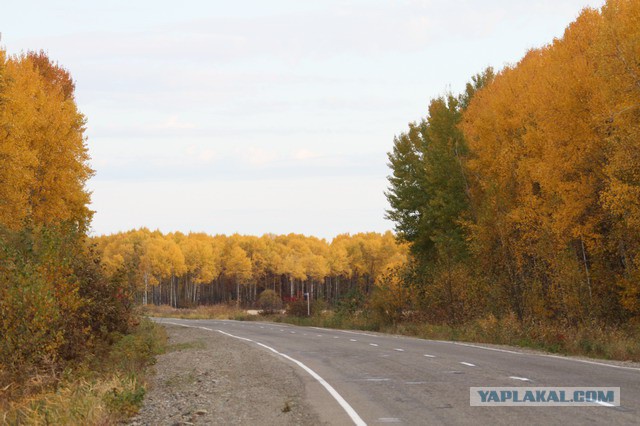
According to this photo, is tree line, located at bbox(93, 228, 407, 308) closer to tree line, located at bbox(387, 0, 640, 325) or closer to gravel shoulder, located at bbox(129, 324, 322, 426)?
tree line, located at bbox(387, 0, 640, 325)

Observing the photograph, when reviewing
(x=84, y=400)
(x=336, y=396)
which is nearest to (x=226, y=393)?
(x=336, y=396)

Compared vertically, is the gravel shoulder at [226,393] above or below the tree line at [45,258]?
below

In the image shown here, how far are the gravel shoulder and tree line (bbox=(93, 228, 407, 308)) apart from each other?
9353 cm

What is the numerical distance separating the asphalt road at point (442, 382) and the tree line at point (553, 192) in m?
6.58

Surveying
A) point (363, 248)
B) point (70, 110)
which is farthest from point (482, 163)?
point (363, 248)

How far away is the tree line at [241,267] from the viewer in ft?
395

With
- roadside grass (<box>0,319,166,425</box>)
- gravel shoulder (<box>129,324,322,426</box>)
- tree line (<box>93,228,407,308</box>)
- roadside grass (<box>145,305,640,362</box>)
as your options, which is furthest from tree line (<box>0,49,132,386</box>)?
tree line (<box>93,228,407,308</box>)

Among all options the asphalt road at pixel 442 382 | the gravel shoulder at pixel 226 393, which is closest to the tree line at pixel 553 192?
the asphalt road at pixel 442 382

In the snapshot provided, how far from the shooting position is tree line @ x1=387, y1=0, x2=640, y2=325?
2264 cm

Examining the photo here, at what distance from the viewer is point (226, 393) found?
12.9 metres

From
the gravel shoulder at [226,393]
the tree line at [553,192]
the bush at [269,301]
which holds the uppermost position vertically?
the tree line at [553,192]

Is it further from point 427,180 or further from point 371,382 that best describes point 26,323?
point 427,180

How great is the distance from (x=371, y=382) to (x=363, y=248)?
136m

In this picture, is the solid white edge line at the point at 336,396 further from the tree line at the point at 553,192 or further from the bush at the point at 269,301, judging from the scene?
the bush at the point at 269,301
